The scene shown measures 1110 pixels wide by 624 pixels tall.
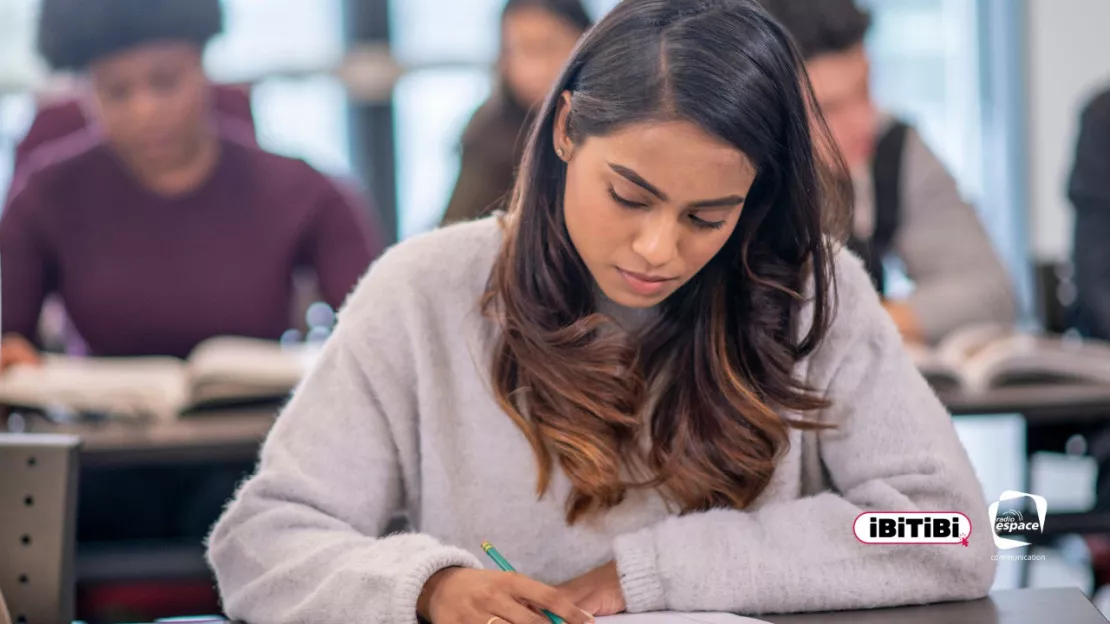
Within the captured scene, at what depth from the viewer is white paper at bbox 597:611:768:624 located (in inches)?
40.1

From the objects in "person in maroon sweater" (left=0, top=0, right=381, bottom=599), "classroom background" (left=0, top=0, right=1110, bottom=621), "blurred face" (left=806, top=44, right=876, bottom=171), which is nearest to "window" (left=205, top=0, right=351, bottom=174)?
"classroom background" (left=0, top=0, right=1110, bottom=621)

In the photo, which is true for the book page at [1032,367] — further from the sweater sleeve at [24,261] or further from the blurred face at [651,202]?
the sweater sleeve at [24,261]

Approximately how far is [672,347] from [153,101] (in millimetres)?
1563

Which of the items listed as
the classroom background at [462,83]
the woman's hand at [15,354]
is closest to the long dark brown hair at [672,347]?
the woman's hand at [15,354]

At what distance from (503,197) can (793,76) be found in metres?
0.33

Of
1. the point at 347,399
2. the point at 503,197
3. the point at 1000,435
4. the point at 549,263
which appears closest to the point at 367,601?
the point at 347,399

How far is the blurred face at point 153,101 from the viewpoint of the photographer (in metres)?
2.38

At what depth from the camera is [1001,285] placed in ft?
8.34

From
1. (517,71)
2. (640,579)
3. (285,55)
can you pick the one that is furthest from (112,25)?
(285,55)

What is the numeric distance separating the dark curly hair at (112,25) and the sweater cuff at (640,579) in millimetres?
1653

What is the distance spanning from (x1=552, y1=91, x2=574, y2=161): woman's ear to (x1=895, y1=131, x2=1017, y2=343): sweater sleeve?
1478 mm

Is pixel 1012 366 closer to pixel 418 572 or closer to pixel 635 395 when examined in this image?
pixel 635 395

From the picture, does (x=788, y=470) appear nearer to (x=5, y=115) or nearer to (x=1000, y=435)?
(x=1000, y=435)

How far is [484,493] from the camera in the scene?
47.7 inches
